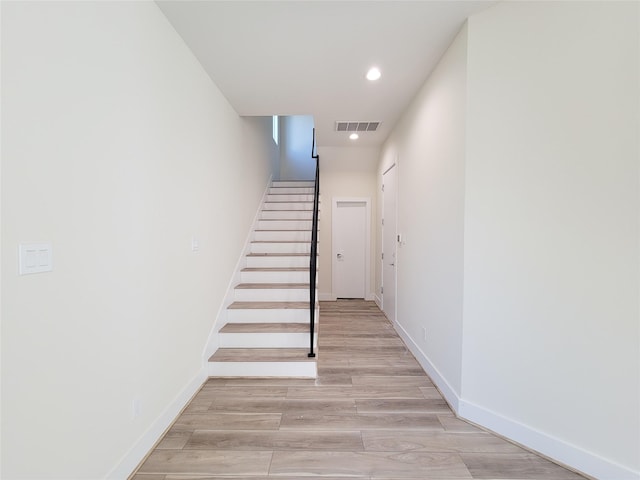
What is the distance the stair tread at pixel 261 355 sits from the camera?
8.49 ft

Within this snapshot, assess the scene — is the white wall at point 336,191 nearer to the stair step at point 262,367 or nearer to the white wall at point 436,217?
the white wall at point 436,217

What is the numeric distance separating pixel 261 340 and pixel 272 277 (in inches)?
35.8

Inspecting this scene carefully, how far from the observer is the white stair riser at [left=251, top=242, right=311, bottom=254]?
415 cm

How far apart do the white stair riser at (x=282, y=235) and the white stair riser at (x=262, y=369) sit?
Result: 2112 millimetres

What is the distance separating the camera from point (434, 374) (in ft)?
8.04

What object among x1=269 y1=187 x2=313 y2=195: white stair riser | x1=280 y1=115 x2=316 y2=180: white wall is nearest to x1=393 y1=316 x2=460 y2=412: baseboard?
x1=269 y1=187 x2=313 y2=195: white stair riser

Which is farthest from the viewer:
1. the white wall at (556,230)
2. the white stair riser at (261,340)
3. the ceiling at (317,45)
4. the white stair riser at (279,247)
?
the white stair riser at (279,247)

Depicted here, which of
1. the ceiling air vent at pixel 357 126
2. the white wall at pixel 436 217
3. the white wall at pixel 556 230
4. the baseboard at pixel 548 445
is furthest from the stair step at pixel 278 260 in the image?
the baseboard at pixel 548 445

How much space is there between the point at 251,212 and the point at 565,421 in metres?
3.89

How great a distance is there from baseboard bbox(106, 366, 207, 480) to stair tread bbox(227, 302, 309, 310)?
82 centimetres

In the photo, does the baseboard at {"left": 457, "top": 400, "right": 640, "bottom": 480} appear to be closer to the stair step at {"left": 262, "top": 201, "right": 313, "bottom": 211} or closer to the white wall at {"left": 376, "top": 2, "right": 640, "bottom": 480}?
the white wall at {"left": 376, "top": 2, "right": 640, "bottom": 480}

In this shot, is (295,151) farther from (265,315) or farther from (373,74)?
(265,315)

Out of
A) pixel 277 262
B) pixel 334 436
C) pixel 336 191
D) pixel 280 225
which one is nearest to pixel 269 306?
pixel 277 262

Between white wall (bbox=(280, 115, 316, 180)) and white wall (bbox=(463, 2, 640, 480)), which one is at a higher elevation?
white wall (bbox=(280, 115, 316, 180))
